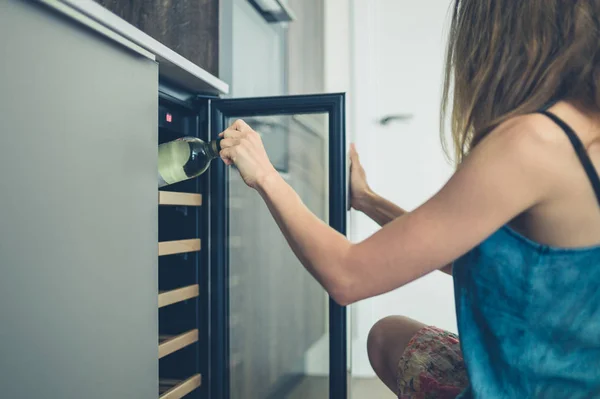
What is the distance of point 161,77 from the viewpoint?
34.4 inches

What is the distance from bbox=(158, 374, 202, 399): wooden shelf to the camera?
90cm

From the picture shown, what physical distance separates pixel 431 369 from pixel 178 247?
47 cm

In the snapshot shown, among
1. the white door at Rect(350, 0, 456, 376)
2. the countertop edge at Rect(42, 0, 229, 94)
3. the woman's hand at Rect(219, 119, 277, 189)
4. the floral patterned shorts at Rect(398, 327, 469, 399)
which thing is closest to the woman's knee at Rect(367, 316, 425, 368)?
the floral patterned shorts at Rect(398, 327, 469, 399)

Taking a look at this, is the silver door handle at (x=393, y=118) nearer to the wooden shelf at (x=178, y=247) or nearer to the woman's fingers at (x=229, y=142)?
the wooden shelf at (x=178, y=247)

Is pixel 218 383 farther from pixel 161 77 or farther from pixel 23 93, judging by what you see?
pixel 23 93

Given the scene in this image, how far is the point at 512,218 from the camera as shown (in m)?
0.63

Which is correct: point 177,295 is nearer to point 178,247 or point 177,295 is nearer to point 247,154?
point 178,247

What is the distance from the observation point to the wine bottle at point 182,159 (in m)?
0.90

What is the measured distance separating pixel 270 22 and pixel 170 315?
0.89 metres

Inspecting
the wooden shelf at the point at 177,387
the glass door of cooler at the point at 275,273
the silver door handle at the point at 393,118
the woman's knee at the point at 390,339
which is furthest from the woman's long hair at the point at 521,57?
the silver door handle at the point at 393,118

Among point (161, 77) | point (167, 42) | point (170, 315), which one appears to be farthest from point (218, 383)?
point (167, 42)

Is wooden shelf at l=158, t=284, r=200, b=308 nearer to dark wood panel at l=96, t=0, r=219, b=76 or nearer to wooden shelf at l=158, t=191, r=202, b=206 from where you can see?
wooden shelf at l=158, t=191, r=202, b=206

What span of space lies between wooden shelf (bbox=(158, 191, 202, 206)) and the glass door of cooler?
0.15 feet

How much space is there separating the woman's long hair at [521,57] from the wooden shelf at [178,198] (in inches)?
18.4
